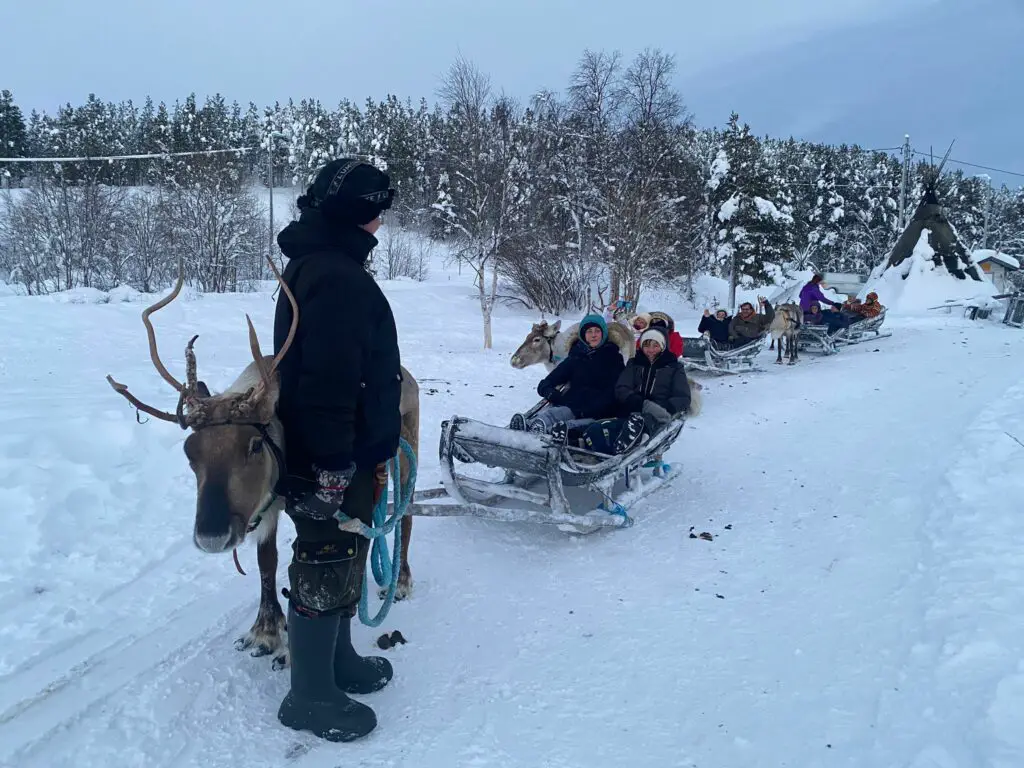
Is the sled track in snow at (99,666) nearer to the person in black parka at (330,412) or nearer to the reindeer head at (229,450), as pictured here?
the person in black parka at (330,412)

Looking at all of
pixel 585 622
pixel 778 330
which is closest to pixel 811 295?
pixel 778 330

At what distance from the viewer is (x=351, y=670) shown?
3.03 metres

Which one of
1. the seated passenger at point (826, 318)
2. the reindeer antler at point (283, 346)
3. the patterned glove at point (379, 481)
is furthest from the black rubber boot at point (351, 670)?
the seated passenger at point (826, 318)

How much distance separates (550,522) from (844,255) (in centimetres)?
5267

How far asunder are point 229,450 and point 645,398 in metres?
4.47

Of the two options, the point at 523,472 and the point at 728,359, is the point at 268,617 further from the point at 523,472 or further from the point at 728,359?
the point at 728,359

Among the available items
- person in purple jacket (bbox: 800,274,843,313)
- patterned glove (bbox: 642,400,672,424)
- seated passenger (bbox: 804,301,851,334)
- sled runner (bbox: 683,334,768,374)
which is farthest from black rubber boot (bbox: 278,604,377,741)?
person in purple jacket (bbox: 800,274,843,313)

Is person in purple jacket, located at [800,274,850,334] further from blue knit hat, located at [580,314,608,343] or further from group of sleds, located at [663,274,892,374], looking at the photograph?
blue knit hat, located at [580,314,608,343]

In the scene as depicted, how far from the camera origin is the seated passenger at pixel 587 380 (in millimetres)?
6234

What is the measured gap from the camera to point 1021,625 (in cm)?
322

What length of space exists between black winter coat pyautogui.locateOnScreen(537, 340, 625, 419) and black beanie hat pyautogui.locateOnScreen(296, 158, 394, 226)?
12.2ft

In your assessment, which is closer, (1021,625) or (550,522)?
(1021,625)

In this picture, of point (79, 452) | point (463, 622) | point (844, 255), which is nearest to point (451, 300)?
point (79, 452)

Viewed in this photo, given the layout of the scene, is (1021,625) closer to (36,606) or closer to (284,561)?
(284,561)
